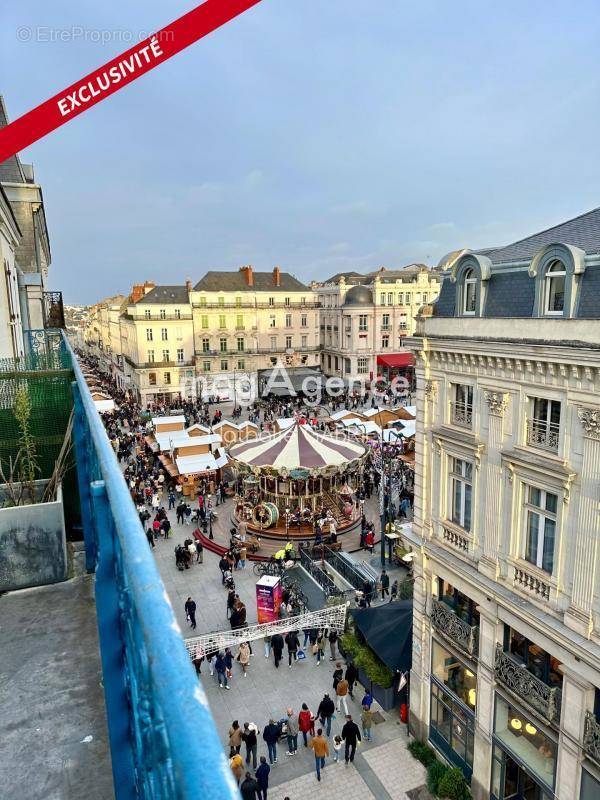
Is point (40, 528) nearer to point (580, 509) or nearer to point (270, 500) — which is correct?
point (580, 509)

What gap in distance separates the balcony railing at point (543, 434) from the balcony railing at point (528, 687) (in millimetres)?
4431

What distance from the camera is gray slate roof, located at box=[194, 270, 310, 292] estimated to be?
200 ft

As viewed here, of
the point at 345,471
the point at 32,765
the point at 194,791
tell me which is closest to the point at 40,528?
the point at 32,765

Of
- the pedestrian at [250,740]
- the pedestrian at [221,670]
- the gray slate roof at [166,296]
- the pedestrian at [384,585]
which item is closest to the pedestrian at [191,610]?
the pedestrian at [221,670]

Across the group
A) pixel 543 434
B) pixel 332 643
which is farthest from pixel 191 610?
pixel 543 434

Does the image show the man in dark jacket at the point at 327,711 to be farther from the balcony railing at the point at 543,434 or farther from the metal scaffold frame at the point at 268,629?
the balcony railing at the point at 543,434

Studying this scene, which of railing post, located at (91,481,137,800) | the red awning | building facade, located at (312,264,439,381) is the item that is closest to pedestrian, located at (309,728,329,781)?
railing post, located at (91,481,137,800)

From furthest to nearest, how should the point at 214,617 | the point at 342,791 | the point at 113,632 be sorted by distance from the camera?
the point at 214,617 → the point at 342,791 → the point at 113,632

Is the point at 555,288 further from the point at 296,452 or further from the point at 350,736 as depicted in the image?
the point at 296,452

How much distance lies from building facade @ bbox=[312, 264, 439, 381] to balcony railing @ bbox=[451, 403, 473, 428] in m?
50.3

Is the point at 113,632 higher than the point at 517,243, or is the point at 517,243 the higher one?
the point at 517,243

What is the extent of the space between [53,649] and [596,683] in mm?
9487

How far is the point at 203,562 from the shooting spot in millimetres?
23719

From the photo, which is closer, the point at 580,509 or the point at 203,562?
the point at 580,509
